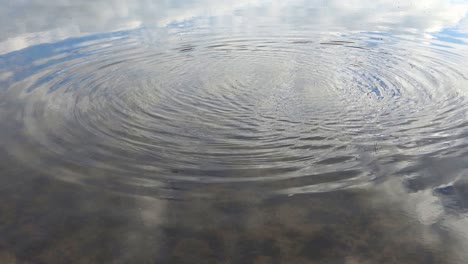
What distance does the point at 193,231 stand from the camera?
405 centimetres

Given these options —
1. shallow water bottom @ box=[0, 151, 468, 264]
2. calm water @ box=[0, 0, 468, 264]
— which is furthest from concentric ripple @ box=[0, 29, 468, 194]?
shallow water bottom @ box=[0, 151, 468, 264]

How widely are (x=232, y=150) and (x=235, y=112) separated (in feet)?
3.85

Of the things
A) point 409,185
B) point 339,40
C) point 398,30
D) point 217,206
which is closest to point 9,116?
point 217,206

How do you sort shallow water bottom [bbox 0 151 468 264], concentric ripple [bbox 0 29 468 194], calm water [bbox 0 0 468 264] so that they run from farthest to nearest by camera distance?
concentric ripple [bbox 0 29 468 194]
calm water [bbox 0 0 468 264]
shallow water bottom [bbox 0 151 468 264]

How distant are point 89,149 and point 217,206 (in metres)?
2.06

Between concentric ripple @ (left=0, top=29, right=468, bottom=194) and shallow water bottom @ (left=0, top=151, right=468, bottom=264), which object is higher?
concentric ripple @ (left=0, top=29, right=468, bottom=194)

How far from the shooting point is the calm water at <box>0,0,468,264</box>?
395 cm

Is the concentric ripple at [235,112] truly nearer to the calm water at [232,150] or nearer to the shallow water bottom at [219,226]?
the calm water at [232,150]

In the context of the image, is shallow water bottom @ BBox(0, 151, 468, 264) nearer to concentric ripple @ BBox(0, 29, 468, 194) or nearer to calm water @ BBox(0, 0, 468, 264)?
calm water @ BBox(0, 0, 468, 264)

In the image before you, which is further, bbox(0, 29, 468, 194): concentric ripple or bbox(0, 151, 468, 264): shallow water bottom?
bbox(0, 29, 468, 194): concentric ripple

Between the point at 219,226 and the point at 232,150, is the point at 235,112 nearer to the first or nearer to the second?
the point at 232,150

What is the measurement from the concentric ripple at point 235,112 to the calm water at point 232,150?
0.10ft

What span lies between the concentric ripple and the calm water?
3 cm

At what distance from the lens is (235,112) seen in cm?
647
